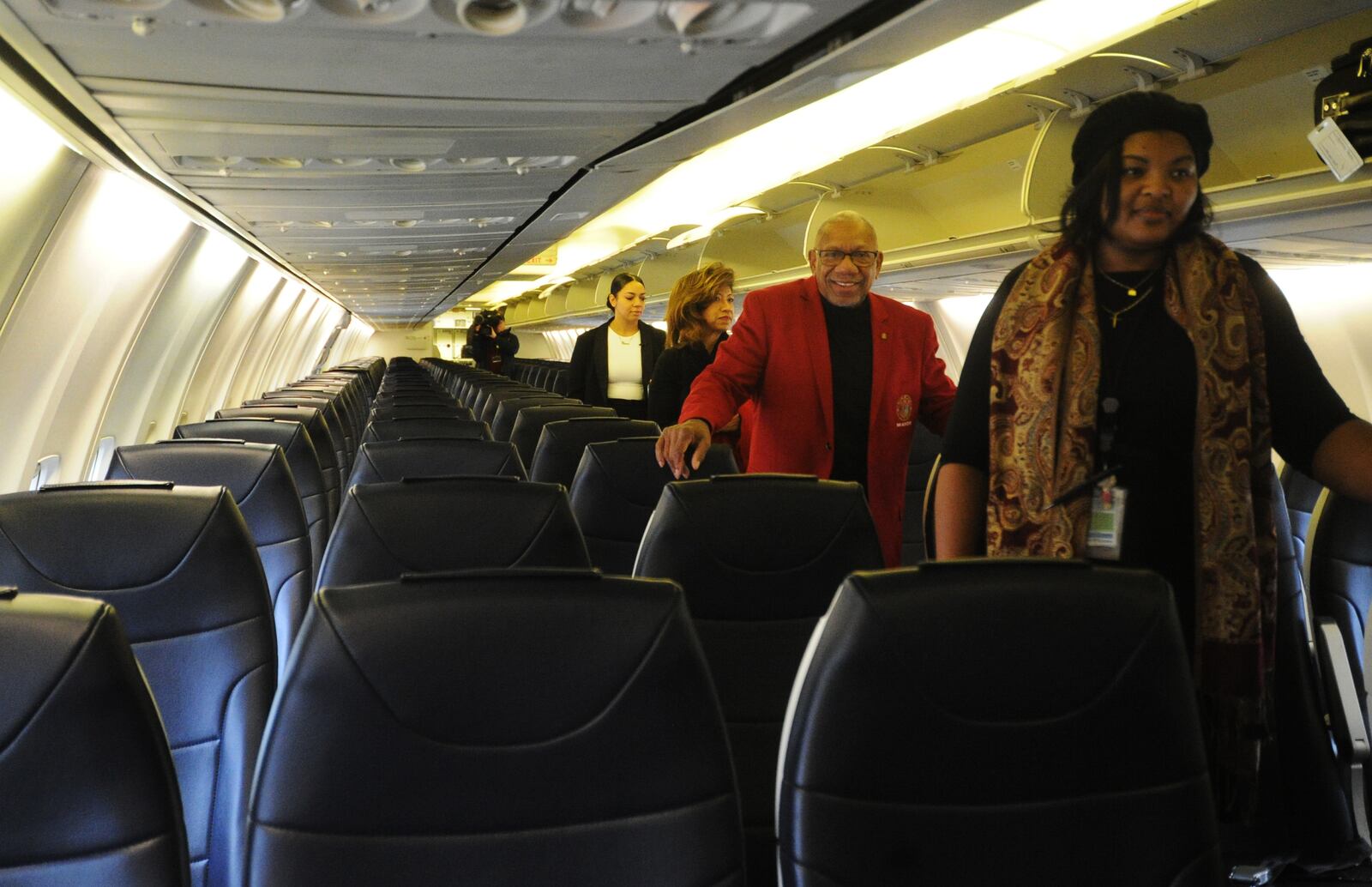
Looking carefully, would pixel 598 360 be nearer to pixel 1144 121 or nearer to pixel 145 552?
pixel 145 552

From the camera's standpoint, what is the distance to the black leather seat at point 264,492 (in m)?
3.99

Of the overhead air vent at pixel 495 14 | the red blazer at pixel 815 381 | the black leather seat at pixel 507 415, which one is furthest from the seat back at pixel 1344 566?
the black leather seat at pixel 507 415

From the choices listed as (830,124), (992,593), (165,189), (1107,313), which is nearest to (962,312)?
(830,124)

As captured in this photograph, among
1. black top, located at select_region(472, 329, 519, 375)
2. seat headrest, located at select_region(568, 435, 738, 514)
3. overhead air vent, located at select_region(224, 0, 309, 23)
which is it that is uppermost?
black top, located at select_region(472, 329, 519, 375)

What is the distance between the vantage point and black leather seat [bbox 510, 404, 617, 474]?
22.3 feet

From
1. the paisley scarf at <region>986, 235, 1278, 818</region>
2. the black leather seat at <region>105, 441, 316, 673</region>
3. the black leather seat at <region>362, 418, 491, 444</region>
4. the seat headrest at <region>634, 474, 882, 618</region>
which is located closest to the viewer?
the paisley scarf at <region>986, 235, 1278, 818</region>

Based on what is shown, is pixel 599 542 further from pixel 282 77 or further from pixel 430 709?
pixel 430 709

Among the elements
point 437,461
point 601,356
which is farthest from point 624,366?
point 437,461

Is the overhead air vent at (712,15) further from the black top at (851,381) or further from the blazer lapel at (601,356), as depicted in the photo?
the blazer lapel at (601,356)

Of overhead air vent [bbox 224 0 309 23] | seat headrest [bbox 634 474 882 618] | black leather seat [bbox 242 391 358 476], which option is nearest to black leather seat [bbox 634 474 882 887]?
seat headrest [bbox 634 474 882 618]

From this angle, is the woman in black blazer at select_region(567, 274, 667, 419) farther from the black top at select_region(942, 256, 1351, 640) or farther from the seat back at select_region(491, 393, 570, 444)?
the black top at select_region(942, 256, 1351, 640)

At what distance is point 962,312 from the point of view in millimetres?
10281

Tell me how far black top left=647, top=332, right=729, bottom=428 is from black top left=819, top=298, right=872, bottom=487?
6.49 ft

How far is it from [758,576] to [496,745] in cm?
131
